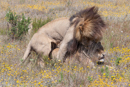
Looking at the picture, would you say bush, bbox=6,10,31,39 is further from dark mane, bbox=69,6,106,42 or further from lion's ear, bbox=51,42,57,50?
dark mane, bbox=69,6,106,42

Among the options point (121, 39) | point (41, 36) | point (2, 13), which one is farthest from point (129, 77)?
point (2, 13)

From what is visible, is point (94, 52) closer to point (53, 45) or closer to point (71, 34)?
point (71, 34)

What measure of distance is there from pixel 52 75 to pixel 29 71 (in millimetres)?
639

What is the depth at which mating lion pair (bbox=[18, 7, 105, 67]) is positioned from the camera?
4402 millimetres

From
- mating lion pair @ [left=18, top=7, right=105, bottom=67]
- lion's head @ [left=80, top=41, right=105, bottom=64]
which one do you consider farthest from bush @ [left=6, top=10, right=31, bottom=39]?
lion's head @ [left=80, top=41, right=105, bottom=64]

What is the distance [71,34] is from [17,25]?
3506mm

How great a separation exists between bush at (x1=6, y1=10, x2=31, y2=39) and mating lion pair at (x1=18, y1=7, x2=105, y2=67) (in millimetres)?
2301

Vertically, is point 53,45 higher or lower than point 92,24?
lower

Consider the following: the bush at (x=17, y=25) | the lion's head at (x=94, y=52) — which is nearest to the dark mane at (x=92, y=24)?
the lion's head at (x=94, y=52)

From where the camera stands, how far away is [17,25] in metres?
7.24

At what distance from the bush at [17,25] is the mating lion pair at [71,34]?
230 cm

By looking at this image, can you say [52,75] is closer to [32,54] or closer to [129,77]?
[32,54]

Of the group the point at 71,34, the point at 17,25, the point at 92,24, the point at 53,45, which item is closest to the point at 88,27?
the point at 92,24

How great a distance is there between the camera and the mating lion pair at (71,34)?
4.40 meters
